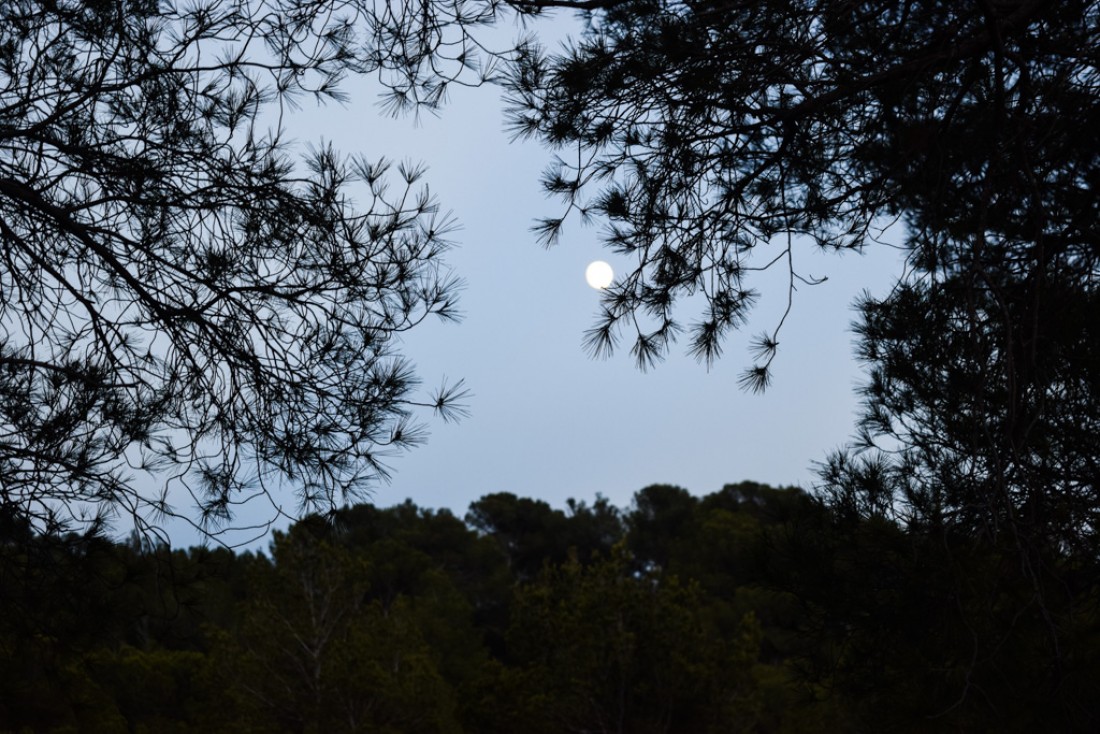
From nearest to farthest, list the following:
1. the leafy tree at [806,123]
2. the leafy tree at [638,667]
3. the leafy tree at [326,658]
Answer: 1. the leafy tree at [806,123]
2. the leafy tree at [326,658]
3. the leafy tree at [638,667]

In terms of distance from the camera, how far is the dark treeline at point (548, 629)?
3576 millimetres

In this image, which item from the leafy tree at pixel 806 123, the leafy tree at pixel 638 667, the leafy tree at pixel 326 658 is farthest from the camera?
the leafy tree at pixel 638 667

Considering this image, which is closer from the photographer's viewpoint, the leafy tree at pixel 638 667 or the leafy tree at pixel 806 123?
the leafy tree at pixel 806 123

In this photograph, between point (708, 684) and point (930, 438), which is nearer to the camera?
point (930, 438)

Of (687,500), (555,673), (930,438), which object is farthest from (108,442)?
(687,500)

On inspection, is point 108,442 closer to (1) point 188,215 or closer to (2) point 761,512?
(1) point 188,215

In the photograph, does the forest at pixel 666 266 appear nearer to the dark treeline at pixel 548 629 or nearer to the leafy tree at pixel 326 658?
the dark treeline at pixel 548 629

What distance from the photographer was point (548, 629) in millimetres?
14547

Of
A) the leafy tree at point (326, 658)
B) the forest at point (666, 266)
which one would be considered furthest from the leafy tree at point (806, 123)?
the leafy tree at point (326, 658)

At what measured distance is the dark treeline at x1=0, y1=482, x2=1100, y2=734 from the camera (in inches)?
141

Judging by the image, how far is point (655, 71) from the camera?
3.35 meters

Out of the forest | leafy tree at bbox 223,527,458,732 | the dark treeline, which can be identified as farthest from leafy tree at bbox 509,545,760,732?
the forest

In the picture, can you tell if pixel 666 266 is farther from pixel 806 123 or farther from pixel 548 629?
pixel 548 629

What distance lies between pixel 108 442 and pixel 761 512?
2.65m
